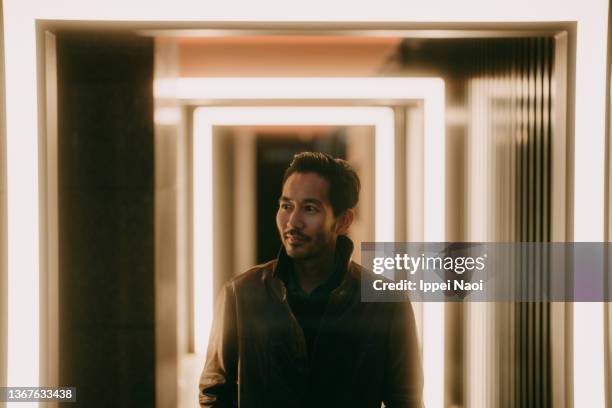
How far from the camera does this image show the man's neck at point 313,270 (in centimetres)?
204

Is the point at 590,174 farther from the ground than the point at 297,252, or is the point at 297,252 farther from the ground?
the point at 590,174

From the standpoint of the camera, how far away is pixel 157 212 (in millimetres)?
2088

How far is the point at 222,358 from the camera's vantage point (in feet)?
6.77

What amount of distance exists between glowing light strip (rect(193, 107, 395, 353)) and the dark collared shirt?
0.49 ft

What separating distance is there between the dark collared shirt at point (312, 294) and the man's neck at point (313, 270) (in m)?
0.01

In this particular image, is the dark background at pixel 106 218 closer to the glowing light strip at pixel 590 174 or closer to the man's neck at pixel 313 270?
the man's neck at pixel 313 270

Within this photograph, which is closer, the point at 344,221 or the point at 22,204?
the point at 22,204

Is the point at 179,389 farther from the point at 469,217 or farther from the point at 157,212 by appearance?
the point at 469,217

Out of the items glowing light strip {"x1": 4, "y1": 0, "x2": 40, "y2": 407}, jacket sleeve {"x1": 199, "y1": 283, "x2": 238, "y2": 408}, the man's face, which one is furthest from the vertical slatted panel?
glowing light strip {"x1": 4, "y1": 0, "x2": 40, "y2": 407}

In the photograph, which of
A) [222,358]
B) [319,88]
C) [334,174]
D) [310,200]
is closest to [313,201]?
[310,200]

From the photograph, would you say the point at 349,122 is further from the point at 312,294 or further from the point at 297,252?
the point at 312,294

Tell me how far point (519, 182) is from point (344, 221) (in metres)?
0.68

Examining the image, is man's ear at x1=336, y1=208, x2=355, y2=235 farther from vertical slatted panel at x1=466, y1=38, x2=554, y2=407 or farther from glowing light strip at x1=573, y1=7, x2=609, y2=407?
glowing light strip at x1=573, y1=7, x2=609, y2=407

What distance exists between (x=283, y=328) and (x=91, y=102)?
3.57 feet
